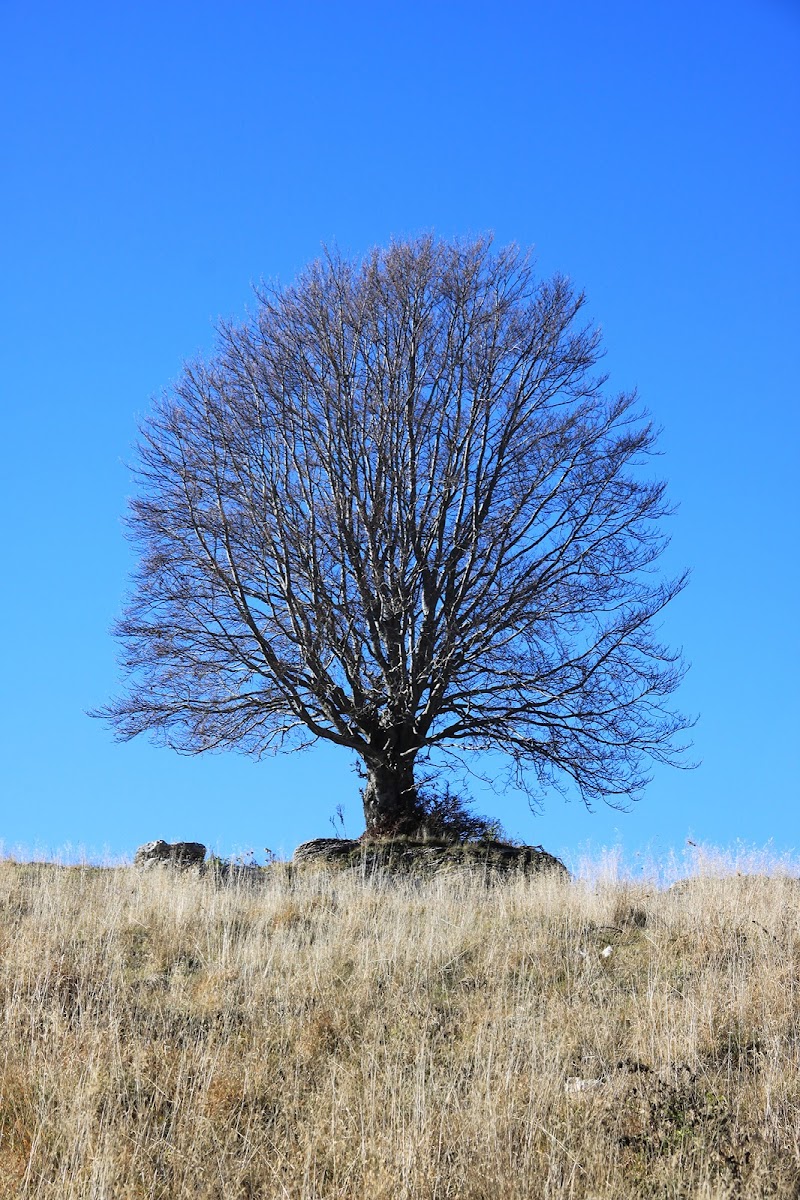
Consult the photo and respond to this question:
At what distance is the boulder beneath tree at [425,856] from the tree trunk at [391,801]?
1.90 feet

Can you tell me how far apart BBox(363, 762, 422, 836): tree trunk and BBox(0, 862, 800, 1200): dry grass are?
5874mm

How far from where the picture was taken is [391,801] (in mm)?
16047

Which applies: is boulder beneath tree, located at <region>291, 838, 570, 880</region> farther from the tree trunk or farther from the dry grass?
the dry grass

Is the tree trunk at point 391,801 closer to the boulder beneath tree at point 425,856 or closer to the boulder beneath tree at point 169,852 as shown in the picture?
the boulder beneath tree at point 425,856

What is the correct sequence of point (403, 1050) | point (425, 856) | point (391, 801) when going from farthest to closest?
point (391, 801), point (425, 856), point (403, 1050)

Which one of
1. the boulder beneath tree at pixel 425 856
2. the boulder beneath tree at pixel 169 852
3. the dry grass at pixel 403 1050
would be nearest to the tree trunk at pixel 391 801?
the boulder beneath tree at pixel 425 856

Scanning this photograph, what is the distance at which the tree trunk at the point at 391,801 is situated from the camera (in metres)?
15.9

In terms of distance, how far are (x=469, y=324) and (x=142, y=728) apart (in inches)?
293

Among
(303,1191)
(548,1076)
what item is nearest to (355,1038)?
(548,1076)

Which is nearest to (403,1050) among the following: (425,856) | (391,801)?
(425,856)

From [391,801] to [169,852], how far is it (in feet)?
10.5

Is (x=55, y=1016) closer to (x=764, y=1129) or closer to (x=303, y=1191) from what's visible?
(x=303, y=1191)

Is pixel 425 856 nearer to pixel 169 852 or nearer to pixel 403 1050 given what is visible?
pixel 169 852

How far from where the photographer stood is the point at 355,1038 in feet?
22.2
